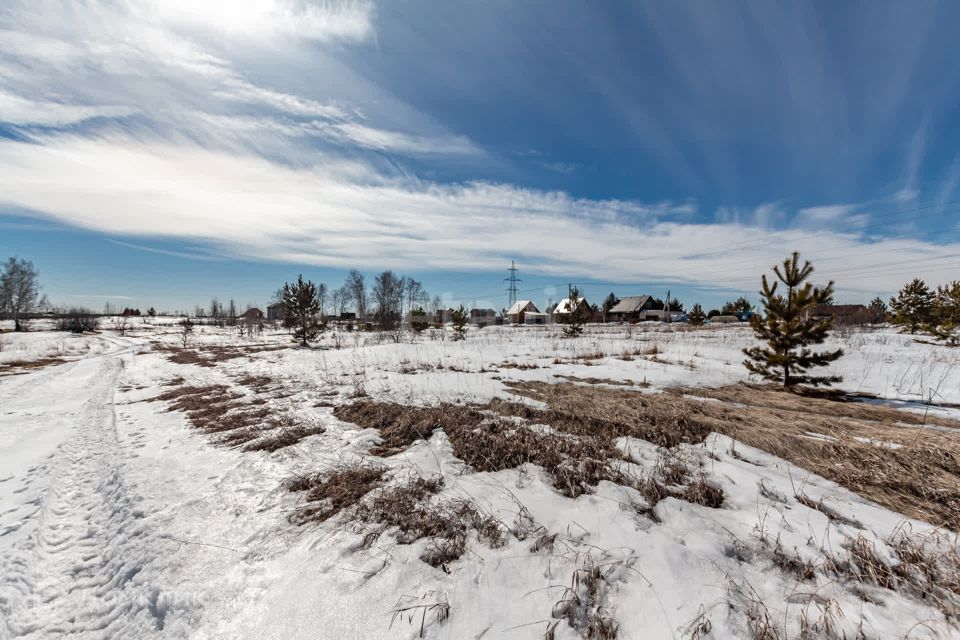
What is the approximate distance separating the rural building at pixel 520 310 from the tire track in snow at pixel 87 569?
7904 cm

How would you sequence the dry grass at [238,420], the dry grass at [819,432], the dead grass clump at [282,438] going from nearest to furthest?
the dry grass at [819,432], the dead grass clump at [282,438], the dry grass at [238,420]

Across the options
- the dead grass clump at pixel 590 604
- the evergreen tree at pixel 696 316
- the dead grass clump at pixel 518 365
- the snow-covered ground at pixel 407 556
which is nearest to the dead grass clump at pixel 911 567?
the snow-covered ground at pixel 407 556

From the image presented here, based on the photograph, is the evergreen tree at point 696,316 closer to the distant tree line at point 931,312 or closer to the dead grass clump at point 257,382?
the distant tree line at point 931,312

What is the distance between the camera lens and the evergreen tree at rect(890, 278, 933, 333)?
90.2ft

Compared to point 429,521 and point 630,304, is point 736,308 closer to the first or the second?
point 630,304

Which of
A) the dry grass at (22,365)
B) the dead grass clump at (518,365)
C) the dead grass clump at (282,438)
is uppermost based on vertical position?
the dead grass clump at (518,365)

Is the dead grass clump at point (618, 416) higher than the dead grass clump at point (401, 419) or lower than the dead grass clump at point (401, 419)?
higher

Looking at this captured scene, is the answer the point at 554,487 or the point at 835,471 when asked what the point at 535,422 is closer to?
the point at 554,487

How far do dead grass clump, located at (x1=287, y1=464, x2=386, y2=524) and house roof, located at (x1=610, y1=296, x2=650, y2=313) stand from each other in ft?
257

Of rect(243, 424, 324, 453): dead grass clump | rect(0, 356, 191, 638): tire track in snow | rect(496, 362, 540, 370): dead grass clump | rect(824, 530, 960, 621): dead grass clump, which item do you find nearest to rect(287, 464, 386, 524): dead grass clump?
rect(0, 356, 191, 638): tire track in snow

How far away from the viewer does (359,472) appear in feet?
14.5

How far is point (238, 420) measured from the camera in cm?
734

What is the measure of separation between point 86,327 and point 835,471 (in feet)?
262

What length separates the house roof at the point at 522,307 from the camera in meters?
83.2
